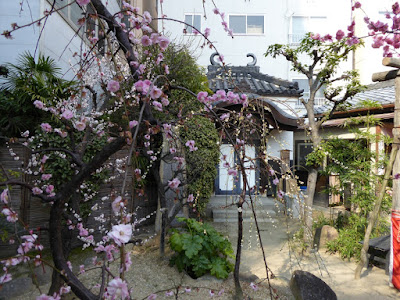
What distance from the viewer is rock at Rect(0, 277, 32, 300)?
2902 millimetres

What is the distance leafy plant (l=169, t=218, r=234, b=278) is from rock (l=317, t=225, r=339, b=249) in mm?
2347

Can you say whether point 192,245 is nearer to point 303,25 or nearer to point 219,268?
point 219,268

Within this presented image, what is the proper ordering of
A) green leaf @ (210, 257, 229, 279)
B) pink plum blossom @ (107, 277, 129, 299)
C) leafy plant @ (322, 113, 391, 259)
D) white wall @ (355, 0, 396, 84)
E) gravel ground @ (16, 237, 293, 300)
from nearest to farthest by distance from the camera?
pink plum blossom @ (107, 277, 129, 299) → gravel ground @ (16, 237, 293, 300) → green leaf @ (210, 257, 229, 279) → leafy plant @ (322, 113, 391, 259) → white wall @ (355, 0, 396, 84)

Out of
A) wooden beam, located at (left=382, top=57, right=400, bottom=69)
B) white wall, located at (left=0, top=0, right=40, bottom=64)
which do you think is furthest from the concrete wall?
wooden beam, located at (left=382, top=57, right=400, bottom=69)

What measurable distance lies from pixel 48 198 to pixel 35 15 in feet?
15.0

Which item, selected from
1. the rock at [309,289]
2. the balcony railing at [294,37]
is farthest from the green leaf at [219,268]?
the balcony railing at [294,37]

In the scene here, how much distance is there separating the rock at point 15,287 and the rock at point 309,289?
2.94 metres

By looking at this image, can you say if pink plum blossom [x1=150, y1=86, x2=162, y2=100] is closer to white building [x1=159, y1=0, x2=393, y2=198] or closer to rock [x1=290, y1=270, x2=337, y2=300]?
rock [x1=290, y1=270, x2=337, y2=300]

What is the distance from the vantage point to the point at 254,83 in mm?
8906

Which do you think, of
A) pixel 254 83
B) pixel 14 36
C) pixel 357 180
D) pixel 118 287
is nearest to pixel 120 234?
pixel 118 287

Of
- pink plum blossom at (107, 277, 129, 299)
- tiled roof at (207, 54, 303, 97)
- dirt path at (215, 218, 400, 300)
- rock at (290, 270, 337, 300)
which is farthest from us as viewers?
tiled roof at (207, 54, 303, 97)

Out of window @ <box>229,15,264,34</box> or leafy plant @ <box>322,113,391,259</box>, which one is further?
window @ <box>229,15,264,34</box>

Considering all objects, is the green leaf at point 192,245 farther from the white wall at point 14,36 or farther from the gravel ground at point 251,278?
the white wall at point 14,36

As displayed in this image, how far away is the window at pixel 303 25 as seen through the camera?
532 inches
